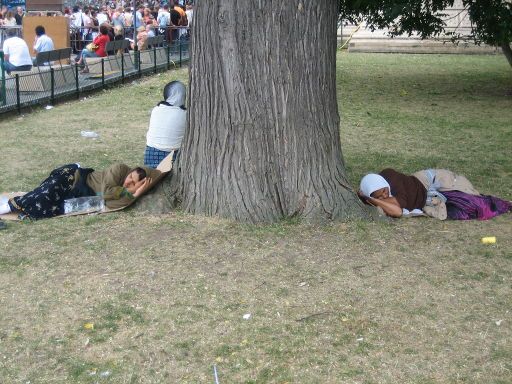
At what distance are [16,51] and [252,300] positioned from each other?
1264cm

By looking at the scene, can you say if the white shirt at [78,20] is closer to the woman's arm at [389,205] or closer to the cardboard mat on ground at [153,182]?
the cardboard mat on ground at [153,182]

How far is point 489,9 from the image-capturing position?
1491 centimetres

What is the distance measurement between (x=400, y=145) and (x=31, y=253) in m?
6.35

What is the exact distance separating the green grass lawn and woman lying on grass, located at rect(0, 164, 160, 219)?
17 centimetres

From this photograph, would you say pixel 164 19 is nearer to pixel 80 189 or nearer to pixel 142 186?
pixel 80 189

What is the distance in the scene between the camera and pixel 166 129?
8.49 meters

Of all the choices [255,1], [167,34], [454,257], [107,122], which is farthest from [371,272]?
[167,34]

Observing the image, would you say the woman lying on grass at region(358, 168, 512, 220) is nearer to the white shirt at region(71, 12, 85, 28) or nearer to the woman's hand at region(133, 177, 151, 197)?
the woman's hand at region(133, 177, 151, 197)

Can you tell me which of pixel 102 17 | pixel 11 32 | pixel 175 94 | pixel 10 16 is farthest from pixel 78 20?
pixel 175 94

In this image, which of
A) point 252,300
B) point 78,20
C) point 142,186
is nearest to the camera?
point 252,300

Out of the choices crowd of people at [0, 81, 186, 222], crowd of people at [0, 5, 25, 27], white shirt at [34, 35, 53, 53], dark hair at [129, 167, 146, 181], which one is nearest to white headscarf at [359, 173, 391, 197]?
crowd of people at [0, 81, 186, 222]

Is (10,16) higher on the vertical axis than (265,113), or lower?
higher

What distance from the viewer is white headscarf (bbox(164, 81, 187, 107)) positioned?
8555 millimetres

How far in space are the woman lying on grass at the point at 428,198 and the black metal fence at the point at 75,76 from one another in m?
6.78
